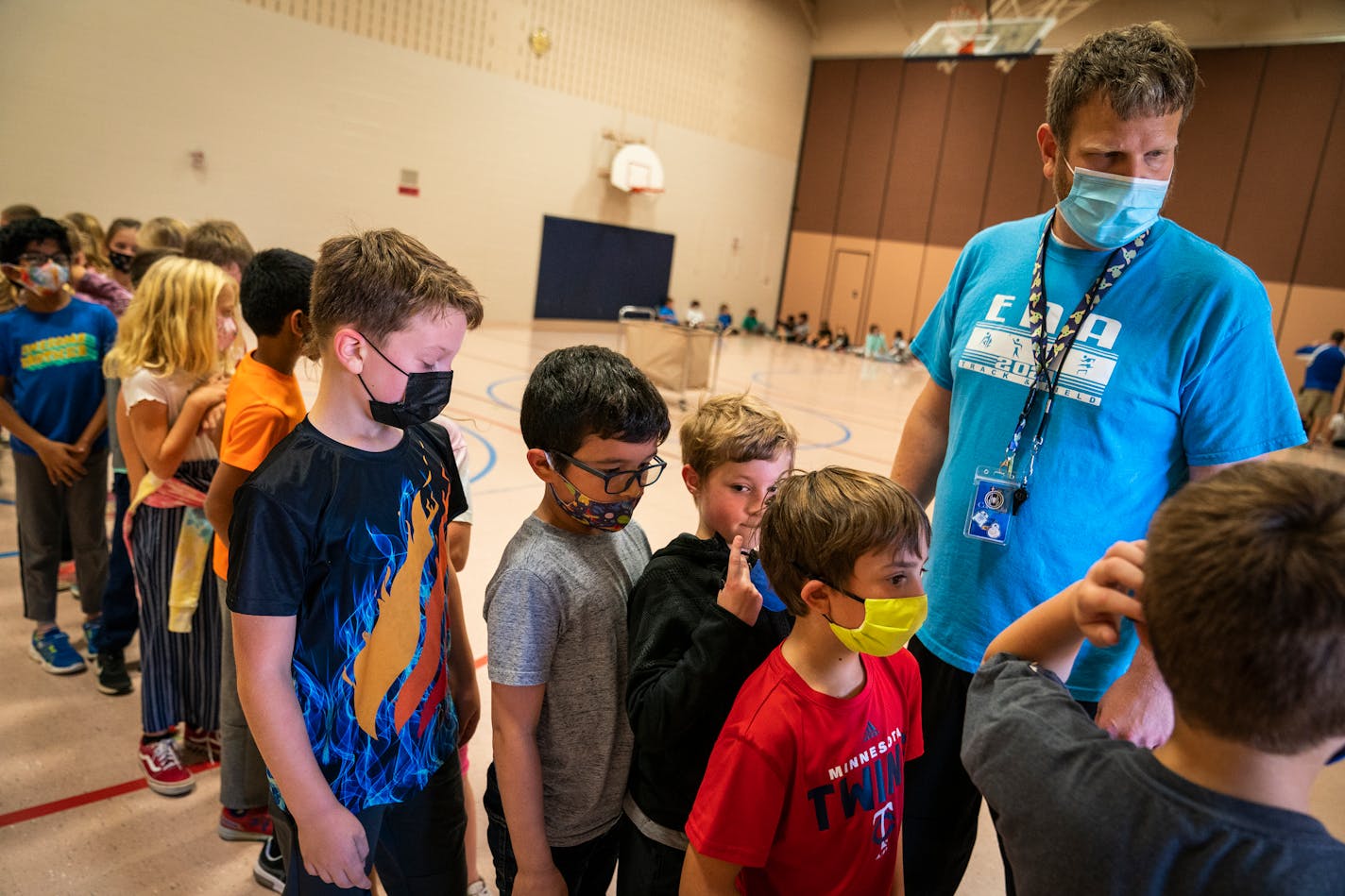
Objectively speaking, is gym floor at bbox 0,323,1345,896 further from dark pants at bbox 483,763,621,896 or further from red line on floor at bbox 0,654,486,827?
dark pants at bbox 483,763,621,896

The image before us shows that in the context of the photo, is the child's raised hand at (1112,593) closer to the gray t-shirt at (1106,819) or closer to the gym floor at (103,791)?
the gray t-shirt at (1106,819)

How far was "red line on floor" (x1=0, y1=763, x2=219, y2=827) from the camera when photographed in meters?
2.39

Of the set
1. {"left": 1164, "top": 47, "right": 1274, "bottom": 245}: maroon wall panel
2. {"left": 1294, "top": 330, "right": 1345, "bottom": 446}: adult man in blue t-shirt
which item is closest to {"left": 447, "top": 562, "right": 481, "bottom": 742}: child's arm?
{"left": 1294, "top": 330, "right": 1345, "bottom": 446}: adult man in blue t-shirt

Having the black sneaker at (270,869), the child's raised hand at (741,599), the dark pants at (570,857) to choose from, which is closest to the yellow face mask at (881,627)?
the child's raised hand at (741,599)

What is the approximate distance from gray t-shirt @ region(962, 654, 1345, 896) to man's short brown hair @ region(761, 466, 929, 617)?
12.5 inches

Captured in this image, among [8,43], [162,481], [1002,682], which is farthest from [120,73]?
[1002,682]

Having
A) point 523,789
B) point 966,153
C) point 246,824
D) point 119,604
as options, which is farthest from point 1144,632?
point 966,153

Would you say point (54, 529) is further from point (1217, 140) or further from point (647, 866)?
point (1217, 140)

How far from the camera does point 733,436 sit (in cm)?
171

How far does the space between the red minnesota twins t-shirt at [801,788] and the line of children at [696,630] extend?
0.09 meters

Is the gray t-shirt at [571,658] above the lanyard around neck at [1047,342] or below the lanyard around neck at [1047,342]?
below

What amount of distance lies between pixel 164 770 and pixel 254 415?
137cm

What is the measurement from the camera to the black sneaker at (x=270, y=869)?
225 centimetres

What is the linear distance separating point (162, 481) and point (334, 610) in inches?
62.4
